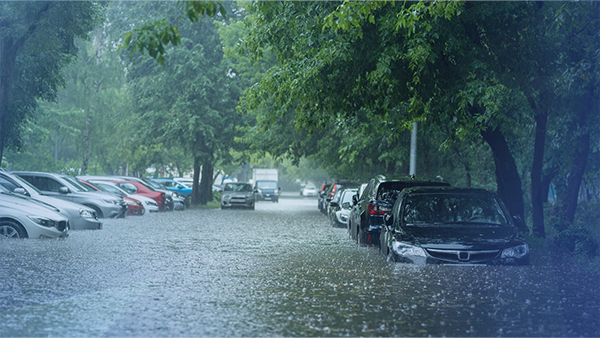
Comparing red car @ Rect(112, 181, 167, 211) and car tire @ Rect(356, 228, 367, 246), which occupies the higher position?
red car @ Rect(112, 181, 167, 211)

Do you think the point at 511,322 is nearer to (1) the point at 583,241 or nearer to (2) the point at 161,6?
(1) the point at 583,241

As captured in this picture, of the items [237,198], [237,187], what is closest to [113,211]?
[237,198]

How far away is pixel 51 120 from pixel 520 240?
39.8m

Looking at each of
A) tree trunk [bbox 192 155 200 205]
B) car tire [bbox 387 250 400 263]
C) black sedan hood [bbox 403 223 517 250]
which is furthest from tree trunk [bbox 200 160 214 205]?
black sedan hood [bbox 403 223 517 250]

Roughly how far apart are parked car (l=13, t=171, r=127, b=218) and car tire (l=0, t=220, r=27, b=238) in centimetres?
555

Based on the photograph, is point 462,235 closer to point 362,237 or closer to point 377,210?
point 377,210

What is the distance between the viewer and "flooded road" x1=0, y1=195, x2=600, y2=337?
23.1 feet

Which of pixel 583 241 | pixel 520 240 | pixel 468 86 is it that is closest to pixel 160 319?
pixel 520 240

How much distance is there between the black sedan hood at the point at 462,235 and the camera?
421 inches

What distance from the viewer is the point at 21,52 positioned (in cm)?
2309

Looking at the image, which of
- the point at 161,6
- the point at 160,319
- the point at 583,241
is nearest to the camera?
the point at 160,319

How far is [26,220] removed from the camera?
15.6 meters

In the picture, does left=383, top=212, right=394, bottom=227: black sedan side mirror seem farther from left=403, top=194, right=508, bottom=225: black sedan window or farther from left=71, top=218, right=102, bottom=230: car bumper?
left=71, top=218, right=102, bottom=230: car bumper

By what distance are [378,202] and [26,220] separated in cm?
751
